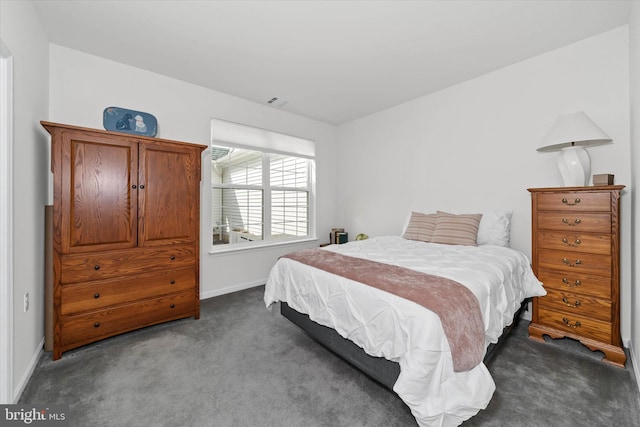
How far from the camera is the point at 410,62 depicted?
2771 mm

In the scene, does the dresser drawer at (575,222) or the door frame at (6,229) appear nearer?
the door frame at (6,229)

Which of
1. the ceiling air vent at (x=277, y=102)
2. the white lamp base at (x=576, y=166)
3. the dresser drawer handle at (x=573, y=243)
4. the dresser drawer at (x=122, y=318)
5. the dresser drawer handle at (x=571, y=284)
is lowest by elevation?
the dresser drawer at (x=122, y=318)

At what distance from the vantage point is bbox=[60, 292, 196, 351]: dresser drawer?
208 cm

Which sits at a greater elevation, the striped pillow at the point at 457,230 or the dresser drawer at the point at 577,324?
the striped pillow at the point at 457,230

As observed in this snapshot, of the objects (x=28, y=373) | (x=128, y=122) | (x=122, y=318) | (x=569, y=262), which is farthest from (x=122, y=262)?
(x=569, y=262)

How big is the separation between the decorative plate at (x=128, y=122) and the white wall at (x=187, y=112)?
0.37 metres

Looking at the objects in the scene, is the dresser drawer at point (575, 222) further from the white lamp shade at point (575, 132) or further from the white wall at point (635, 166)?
the white lamp shade at point (575, 132)

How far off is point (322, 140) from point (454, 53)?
2474mm

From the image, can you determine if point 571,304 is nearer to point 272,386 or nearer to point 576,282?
point 576,282

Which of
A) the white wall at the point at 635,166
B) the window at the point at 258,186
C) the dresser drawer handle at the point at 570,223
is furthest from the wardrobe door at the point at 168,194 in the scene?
the white wall at the point at 635,166

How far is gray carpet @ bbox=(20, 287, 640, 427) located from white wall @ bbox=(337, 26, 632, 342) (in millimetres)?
1044

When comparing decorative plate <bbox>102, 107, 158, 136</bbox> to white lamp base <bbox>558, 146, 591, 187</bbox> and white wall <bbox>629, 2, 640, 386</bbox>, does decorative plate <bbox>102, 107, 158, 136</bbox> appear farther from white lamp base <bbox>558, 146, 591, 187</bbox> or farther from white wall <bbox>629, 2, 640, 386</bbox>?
white wall <bbox>629, 2, 640, 386</bbox>

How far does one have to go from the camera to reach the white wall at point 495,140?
89.6 inches

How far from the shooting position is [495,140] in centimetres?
295
